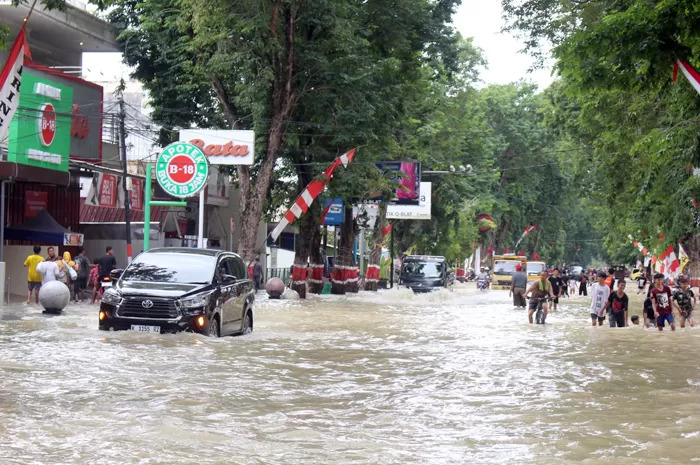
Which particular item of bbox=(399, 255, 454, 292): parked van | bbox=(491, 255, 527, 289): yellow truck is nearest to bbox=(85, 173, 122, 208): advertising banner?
bbox=(399, 255, 454, 292): parked van

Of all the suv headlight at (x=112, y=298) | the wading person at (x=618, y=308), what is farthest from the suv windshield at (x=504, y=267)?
the suv headlight at (x=112, y=298)

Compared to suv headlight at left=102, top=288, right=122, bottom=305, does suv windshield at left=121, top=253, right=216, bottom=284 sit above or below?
above

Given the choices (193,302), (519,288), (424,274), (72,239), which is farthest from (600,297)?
(424,274)

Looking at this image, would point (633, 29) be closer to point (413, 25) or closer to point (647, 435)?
point (647, 435)

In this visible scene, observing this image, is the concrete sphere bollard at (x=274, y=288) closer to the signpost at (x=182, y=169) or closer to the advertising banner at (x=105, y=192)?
the advertising banner at (x=105, y=192)

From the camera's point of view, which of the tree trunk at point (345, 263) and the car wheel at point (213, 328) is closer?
the car wheel at point (213, 328)

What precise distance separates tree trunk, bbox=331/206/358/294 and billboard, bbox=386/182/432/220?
5.76 metres

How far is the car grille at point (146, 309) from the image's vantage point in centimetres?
1747

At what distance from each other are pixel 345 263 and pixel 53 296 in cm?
2534

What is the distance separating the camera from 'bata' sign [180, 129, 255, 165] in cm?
3281

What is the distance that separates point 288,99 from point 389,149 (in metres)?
8.50

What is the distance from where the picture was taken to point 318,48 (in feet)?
119

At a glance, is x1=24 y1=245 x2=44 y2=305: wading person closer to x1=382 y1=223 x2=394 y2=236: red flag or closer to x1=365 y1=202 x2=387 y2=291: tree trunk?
x1=365 y1=202 x2=387 y2=291: tree trunk

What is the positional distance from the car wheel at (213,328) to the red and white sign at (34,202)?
61.3ft
